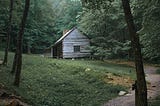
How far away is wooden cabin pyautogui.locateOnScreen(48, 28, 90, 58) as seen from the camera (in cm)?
5303

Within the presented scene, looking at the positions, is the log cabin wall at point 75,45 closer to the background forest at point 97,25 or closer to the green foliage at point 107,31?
the background forest at point 97,25

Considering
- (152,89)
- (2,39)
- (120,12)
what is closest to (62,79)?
(152,89)

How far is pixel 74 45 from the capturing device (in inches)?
2110

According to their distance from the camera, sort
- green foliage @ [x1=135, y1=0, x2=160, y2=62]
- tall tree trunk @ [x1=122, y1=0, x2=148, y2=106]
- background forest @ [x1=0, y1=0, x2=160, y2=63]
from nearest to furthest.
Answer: tall tree trunk @ [x1=122, y1=0, x2=148, y2=106], green foliage @ [x1=135, y1=0, x2=160, y2=62], background forest @ [x1=0, y1=0, x2=160, y2=63]

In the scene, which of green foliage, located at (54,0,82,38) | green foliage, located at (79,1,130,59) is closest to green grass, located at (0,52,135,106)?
green foliage, located at (79,1,130,59)

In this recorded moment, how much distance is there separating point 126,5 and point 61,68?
1956 cm

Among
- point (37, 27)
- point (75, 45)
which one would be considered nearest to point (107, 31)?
point (75, 45)

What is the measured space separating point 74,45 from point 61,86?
100 feet

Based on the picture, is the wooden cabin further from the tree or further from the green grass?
the tree

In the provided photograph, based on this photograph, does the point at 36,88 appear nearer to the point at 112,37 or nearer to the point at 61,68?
the point at 61,68

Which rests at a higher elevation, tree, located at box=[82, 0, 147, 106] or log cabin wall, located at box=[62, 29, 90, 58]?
log cabin wall, located at box=[62, 29, 90, 58]

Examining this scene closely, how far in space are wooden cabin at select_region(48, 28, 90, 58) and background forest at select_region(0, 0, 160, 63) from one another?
116 cm

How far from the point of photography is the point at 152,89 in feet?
74.9

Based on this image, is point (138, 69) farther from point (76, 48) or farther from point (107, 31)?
point (76, 48)
